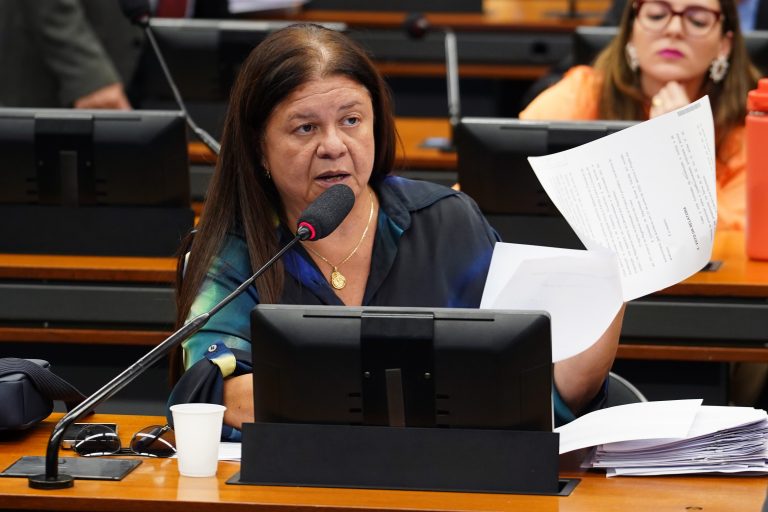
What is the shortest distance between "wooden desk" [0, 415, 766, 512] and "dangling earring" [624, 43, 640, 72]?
6.60 feet

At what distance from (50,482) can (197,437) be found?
197 mm

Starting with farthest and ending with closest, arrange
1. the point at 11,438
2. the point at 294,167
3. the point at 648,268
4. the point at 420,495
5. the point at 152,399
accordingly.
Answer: the point at 152,399, the point at 294,167, the point at 11,438, the point at 648,268, the point at 420,495

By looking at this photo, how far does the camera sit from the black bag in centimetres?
210

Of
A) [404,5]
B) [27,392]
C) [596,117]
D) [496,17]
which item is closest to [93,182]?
[27,392]

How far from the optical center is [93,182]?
326 cm

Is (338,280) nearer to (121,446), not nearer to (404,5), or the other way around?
(121,446)

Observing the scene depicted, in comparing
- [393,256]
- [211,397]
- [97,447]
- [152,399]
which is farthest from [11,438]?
[152,399]

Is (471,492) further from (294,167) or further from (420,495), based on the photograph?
(294,167)

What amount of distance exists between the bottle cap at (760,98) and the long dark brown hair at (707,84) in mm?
502

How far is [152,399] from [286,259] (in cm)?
78

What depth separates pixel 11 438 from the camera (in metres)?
2.14

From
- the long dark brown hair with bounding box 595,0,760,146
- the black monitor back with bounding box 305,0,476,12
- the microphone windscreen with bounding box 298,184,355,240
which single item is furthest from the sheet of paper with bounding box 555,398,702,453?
the black monitor back with bounding box 305,0,476,12

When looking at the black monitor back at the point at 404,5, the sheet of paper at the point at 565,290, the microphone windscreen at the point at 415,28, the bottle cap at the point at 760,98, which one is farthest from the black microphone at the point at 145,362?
the black monitor back at the point at 404,5

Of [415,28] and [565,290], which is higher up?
[415,28]
